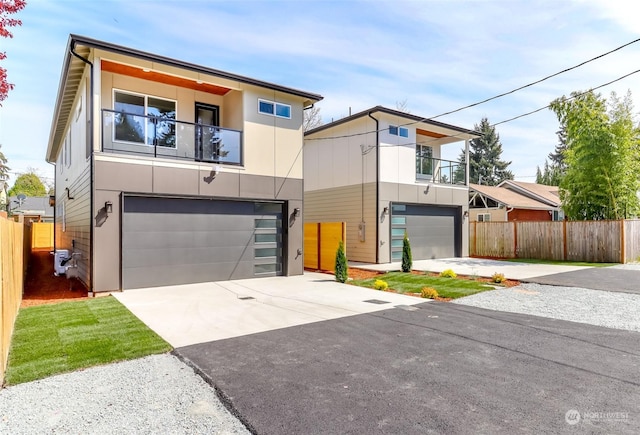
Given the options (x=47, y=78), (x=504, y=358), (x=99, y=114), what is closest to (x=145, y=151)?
(x=99, y=114)

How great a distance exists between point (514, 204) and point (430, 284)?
56.6 ft

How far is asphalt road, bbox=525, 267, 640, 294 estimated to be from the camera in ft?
31.0

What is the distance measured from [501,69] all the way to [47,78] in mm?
15787

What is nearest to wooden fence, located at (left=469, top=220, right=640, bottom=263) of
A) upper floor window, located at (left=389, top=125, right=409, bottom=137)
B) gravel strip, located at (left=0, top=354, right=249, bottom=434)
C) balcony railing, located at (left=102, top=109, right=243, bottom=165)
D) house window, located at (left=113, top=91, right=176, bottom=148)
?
upper floor window, located at (left=389, top=125, right=409, bottom=137)

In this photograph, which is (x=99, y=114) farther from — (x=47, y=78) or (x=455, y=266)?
(x=455, y=266)

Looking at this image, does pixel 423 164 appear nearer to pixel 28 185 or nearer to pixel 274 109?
pixel 274 109

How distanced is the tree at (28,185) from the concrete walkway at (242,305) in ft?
168

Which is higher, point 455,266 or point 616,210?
point 616,210

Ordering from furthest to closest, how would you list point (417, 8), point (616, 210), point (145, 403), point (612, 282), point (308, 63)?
point (616, 210) < point (308, 63) < point (612, 282) < point (417, 8) < point (145, 403)

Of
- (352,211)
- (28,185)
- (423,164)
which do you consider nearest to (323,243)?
(352,211)

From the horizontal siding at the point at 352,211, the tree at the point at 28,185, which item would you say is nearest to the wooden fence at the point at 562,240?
the horizontal siding at the point at 352,211

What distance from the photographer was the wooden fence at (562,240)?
49.0 ft

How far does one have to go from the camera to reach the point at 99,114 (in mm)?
8781

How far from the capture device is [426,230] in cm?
1672
